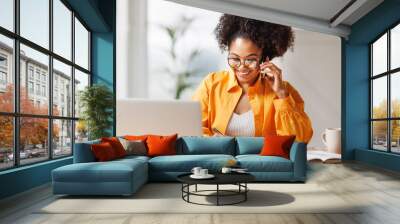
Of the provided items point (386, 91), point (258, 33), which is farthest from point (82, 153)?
point (386, 91)

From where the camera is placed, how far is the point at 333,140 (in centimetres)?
1101

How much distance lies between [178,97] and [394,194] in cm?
626

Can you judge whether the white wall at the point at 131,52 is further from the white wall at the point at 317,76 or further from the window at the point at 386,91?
the window at the point at 386,91

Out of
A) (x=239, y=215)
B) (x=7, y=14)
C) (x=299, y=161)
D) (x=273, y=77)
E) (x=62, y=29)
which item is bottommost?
(x=239, y=215)

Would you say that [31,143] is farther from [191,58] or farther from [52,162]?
[191,58]

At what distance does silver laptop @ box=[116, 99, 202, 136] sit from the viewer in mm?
8094

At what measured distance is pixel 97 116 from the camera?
7.52 meters

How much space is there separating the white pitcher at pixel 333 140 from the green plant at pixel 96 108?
6258 millimetres

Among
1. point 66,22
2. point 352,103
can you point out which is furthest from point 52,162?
point 352,103

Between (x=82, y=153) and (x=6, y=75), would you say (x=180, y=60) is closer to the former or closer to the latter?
(x=82, y=153)

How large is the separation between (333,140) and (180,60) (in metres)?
4.70

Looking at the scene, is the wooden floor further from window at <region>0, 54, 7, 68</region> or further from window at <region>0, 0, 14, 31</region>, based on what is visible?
window at <region>0, 0, 14, 31</region>

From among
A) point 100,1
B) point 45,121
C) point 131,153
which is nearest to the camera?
point 45,121

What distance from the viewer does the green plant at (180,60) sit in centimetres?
1036
